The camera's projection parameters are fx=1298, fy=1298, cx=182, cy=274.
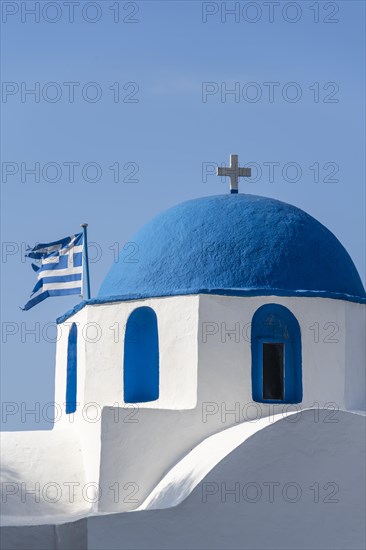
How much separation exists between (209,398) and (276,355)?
1098 millimetres

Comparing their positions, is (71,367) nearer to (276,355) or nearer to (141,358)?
(141,358)

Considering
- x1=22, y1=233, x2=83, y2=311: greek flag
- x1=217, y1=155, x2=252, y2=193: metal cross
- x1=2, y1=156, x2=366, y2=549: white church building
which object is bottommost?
x1=2, y1=156, x2=366, y2=549: white church building

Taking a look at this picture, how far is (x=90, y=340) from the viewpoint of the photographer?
1658 cm

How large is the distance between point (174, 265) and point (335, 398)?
2613mm

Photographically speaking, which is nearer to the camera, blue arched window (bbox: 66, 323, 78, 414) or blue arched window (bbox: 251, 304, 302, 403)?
blue arched window (bbox: 251, 304, 302, 403)

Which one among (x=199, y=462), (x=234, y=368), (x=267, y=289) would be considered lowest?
(x=199, y=462)

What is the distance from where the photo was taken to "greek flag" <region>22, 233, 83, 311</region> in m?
18.0

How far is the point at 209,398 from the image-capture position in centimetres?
1577

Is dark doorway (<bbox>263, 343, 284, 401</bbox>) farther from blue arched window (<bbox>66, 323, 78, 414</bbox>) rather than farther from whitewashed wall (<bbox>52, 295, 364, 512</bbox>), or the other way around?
blue arched window (<bbox>66, 323, 78, 414</bbox>)

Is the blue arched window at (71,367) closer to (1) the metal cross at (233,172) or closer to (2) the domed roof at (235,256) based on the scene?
(2) the domed roof at (235,256)

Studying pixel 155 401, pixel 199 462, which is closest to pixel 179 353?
pixel 155 401

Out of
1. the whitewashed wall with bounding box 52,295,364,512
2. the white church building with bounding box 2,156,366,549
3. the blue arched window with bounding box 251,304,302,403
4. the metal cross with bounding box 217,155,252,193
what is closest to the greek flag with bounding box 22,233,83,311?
the white church building with bounding box 2,156,366,549

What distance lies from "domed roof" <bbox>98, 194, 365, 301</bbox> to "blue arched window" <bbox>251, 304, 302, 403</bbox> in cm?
33

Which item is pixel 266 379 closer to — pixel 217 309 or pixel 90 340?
pixel 217 309
